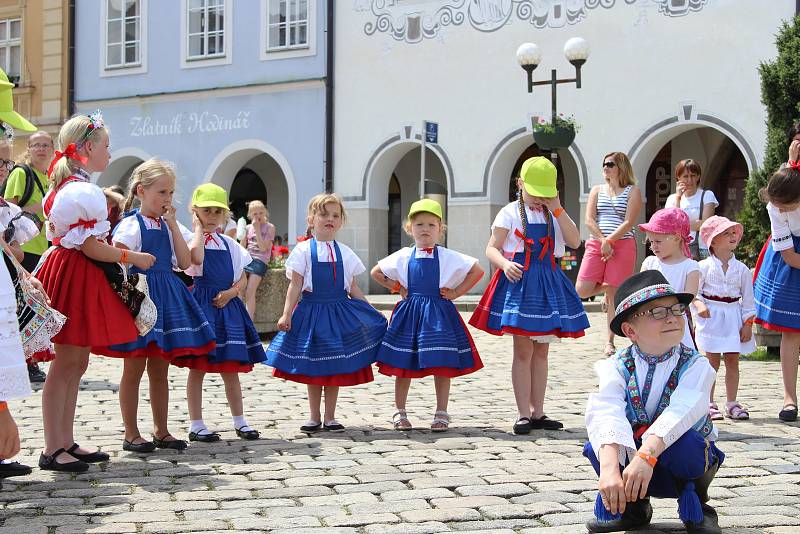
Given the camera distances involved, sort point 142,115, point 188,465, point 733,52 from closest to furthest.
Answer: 1. point 188,465
2. point 733,52
3. point 142,115

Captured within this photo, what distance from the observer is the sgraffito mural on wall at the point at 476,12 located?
18.5 m

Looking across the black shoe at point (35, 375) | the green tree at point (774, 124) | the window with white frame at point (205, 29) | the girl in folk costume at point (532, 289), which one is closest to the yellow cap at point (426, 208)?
the girl in folk costume at point (532, 289)

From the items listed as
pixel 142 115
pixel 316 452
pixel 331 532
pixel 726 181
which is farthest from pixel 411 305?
pixel 142 115

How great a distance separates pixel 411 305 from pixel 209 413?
158 centimetres

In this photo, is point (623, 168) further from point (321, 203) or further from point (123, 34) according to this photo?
point (123, 34)

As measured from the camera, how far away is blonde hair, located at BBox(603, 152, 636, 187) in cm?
948

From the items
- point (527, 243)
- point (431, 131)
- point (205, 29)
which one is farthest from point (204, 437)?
point (205, 29)

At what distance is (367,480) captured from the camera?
5.05 metres

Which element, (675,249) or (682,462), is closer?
(682,462)

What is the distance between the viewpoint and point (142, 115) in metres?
24.0

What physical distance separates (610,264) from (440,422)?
390 centimetres

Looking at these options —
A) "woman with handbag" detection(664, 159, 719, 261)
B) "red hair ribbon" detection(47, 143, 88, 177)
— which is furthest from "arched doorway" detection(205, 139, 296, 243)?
"red hair ribbon" detection(47, 143, 88, 177)

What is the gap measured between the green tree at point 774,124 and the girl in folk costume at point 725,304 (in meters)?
4.03

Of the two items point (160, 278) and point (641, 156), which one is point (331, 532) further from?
point (641, 156)
